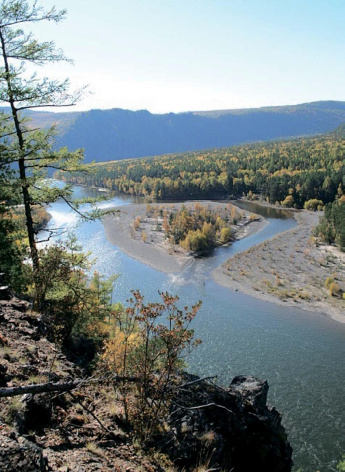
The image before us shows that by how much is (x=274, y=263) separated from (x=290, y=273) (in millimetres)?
5272

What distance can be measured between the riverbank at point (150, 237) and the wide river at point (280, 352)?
5981mm

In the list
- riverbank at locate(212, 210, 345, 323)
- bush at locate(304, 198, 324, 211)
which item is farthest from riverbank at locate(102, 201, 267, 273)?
bush at locate(304, 198, 324, 211)

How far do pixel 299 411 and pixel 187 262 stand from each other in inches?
1719

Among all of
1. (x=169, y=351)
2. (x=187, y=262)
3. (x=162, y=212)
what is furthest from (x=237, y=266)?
(x=169, y=351)

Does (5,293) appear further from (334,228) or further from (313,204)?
(313,204)

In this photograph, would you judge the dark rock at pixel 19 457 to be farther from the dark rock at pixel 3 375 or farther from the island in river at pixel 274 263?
the island in river at pixel 274 263

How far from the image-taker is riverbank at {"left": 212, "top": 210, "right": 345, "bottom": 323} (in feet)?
169

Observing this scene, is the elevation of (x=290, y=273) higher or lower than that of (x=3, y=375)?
lower

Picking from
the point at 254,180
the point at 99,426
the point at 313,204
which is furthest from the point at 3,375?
the point at 254,180

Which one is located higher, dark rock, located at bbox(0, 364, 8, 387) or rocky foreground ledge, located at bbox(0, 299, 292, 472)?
dark rock, located at bbox(0, 364, 8, 387)

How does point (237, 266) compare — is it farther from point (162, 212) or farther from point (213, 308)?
point (162, 212)

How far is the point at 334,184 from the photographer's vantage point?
121 metres

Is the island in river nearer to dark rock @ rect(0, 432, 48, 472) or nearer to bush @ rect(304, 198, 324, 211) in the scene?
bush @ rect(304, 198, 324, 211)

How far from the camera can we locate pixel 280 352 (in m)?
38.8
